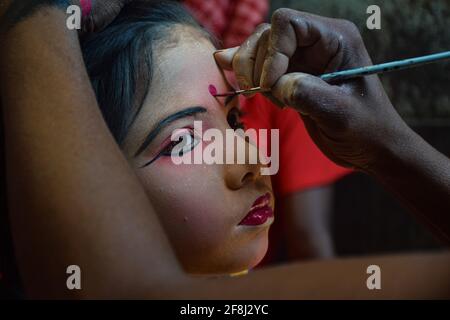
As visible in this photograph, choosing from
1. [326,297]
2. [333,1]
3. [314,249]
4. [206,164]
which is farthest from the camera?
[314,249]

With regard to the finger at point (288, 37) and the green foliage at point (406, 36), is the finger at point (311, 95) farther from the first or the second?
the green foliage at point (406, 36)

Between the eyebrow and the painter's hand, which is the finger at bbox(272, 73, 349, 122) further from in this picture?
the eyebrow

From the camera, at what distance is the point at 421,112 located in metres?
1.11

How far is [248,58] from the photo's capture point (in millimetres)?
787

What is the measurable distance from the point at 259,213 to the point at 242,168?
6cm

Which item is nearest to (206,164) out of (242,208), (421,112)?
(242,208)

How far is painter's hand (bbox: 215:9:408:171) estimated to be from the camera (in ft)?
2.30

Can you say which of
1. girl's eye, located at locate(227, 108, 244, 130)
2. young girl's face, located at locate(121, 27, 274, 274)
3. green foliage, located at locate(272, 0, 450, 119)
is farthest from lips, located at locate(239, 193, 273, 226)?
green foliage, located at locate(272, 0, 450, 119)

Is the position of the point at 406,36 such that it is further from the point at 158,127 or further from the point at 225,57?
the point at 158,127

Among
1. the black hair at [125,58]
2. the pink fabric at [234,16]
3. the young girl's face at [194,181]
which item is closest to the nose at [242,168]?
the young girl's face at [194,181]

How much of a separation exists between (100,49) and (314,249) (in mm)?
643

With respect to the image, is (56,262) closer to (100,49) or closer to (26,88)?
(26,88)

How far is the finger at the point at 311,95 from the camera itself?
0.68 m

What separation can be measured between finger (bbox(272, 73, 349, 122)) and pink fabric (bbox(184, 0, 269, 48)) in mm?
370
